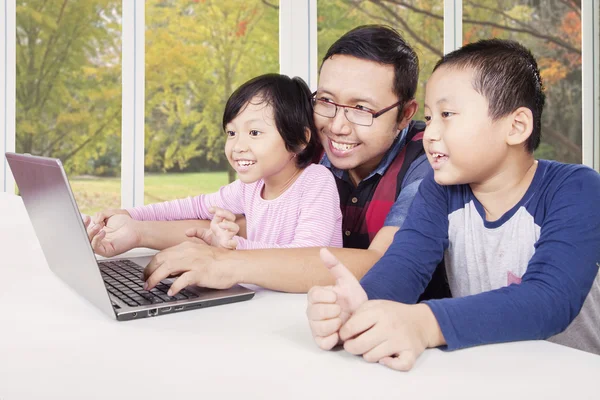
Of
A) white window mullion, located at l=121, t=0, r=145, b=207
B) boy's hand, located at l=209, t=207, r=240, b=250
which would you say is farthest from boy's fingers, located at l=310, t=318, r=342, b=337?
white window mullion, located at l=121, t=0, r=145, b=207

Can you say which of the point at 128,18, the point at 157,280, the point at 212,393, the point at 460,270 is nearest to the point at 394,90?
the point at 460,270

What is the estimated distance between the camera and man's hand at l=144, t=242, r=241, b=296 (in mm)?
984

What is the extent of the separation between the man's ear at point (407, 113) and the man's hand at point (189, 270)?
699mm

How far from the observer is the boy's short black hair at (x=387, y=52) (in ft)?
4.91

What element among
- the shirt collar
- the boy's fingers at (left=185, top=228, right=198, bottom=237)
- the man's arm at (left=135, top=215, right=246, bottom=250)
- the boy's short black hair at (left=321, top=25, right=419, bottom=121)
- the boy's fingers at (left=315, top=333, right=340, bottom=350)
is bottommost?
the boy's fingers at (left=315, top=333, right=340, bottom=350)

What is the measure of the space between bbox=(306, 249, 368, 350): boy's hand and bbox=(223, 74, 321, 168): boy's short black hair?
726 millimetres

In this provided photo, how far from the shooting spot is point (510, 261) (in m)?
1.13

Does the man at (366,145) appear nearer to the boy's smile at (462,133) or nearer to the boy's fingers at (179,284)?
the boy's smile at (462,133)

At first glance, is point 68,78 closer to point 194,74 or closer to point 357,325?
point 194,74

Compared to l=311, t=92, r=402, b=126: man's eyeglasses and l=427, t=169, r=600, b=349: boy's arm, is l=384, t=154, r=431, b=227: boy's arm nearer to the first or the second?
l=311, t=92, r=402, b=126: man's eyeglasses

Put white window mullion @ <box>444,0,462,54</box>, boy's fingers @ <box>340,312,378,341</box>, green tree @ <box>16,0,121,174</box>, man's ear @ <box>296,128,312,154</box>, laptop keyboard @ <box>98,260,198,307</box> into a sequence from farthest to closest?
green tree @ <box>16,0,121,174</box> < white window mullion @ <box>444,0,462,54</box> < man's ear @ <box>296,128,312,154</box> < laptop keyboard @ <box>98,260,198,307</box> < boy's fingers @ <box>340,312,378,341</box>

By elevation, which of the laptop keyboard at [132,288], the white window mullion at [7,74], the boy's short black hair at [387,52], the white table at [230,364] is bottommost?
the white table at [230,364]

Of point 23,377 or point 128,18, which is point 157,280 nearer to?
point 23,377

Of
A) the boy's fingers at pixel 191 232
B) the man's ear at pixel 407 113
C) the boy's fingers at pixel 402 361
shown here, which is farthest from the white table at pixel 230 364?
the man's ear at pixel 407 113
